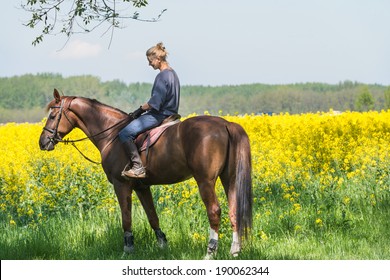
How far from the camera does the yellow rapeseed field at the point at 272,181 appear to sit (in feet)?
30.3

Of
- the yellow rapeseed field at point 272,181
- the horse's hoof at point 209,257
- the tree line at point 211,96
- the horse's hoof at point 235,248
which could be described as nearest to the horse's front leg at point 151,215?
the yellow rapeseed field at point 272,181

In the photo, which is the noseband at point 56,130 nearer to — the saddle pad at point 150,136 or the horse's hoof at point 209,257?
the saddle pad at point 150,136

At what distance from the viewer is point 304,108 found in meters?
55.5

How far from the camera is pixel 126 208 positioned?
7453mm

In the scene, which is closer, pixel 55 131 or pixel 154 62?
pixel 154 62

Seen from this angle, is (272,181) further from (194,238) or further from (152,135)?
(152,135)

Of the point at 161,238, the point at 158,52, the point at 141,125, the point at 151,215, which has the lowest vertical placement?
the point at 161,238

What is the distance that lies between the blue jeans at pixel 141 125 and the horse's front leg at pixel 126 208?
0.55 m

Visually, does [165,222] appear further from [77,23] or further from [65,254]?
[77,23]

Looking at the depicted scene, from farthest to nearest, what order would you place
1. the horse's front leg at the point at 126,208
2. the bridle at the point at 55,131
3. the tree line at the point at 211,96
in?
the tree line at the point at 211,96
the bridle at the point at 55,131
the horse's front leg at the point at 126,208

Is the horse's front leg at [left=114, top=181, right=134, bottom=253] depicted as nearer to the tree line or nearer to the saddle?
the saddle

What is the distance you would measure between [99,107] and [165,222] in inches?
65.5

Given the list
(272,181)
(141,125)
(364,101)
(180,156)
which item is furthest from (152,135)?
(364,101)

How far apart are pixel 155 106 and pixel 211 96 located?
179 ft
